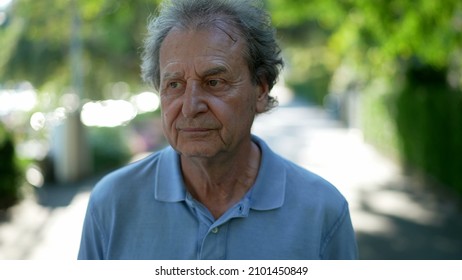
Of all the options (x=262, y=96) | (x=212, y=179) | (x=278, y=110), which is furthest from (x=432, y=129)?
(x=212, y=179)

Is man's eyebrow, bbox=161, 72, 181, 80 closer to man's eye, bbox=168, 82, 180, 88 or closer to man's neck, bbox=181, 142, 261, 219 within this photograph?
man's eye, bbox=168, 82, 180, 88

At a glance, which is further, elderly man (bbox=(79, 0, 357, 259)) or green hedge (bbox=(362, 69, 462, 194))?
green hedge (bbox=(362, 69, 462, 194))

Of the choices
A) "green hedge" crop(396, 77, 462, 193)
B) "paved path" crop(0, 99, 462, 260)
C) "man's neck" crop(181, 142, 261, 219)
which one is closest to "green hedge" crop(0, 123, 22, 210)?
"paved path" crop(0, 99, 462, 260)

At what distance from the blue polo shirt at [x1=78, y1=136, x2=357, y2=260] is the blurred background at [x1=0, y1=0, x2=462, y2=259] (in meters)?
4.48

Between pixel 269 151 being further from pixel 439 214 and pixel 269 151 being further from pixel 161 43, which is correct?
pixel 439 214

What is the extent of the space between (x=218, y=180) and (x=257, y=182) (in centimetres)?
12

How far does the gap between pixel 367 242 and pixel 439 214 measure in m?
2.08

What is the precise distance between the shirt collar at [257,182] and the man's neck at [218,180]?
0.13ft

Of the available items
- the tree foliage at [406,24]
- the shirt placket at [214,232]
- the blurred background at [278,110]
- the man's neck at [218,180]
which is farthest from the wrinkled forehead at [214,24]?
the tree foliage at [406,24]

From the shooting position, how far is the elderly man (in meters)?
1.67

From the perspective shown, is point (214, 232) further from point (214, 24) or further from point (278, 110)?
point (278, 110)

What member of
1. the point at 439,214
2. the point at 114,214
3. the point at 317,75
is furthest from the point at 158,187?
the point at 317,75

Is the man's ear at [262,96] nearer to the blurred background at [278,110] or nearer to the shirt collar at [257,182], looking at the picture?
the shirt collar at [257,182]

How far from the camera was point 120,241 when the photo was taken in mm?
1781
